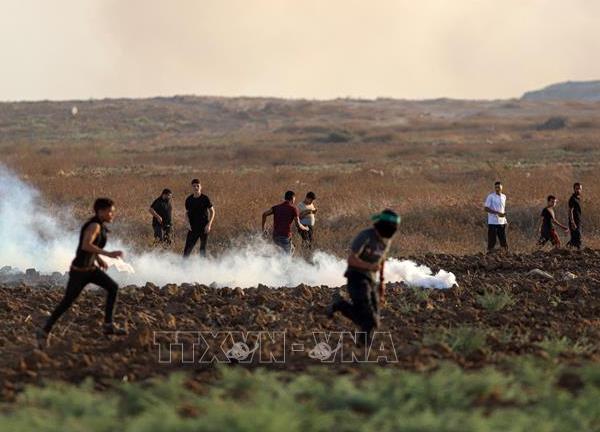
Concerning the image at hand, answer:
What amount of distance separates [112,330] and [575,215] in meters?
11.6

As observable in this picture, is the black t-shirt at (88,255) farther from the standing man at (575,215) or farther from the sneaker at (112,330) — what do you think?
the standing man at (575,215)

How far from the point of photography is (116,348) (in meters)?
11.2

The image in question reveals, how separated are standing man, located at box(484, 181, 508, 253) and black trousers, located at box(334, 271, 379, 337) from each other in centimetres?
1023

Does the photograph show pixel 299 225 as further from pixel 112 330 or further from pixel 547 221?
pixel 112 330

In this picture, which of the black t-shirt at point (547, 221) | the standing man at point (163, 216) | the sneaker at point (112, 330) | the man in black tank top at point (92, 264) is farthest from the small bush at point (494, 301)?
the standing man at point (163, 216)

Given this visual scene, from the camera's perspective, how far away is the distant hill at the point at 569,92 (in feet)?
524

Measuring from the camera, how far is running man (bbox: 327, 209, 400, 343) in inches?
412

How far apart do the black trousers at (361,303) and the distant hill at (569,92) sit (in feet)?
473

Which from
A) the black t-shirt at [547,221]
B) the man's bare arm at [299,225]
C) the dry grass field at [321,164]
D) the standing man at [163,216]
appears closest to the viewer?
the man's bare arm at [299,225]

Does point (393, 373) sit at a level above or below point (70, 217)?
below

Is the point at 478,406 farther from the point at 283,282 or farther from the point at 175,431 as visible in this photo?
the point at 283,282

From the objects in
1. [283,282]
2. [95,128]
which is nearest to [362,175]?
[283,282]

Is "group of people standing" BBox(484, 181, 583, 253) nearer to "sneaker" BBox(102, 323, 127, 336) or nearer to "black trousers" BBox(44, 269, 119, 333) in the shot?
"sneaker" BBox(102, 323, 127, 336)

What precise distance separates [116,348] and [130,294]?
3841 mm
